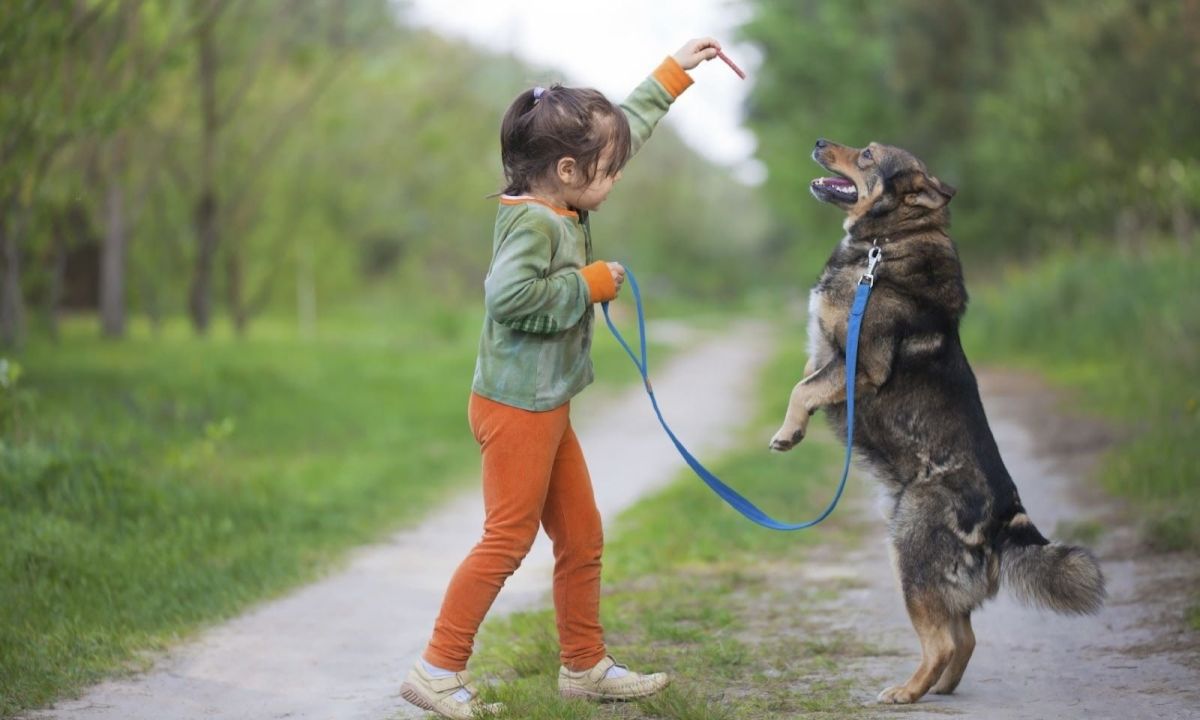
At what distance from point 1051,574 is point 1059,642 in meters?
1.29

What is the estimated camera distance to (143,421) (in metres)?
10.3

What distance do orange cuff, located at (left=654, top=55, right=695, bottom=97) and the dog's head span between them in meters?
0.60

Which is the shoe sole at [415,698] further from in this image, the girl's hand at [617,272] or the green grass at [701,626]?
the girl's hand at [617,272]

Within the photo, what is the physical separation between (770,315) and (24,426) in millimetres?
40247

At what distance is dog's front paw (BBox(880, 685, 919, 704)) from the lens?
4574 mm

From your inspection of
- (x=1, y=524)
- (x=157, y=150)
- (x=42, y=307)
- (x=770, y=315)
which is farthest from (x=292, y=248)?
(x=770, y=315)

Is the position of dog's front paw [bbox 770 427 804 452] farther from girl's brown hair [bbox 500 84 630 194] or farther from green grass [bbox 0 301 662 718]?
green grass [bbox 0 301 662 718]

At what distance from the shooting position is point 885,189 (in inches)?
197

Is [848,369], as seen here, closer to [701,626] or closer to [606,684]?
[606,684]

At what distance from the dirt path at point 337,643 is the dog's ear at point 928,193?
2.58m

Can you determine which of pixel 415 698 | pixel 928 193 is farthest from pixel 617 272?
pixel 415 698

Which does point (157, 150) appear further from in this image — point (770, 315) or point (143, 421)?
point (770, 315)

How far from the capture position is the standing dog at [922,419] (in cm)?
455

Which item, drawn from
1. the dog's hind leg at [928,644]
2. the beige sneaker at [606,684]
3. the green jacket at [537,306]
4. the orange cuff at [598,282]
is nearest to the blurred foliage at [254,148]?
the green jacket at [537,306]
